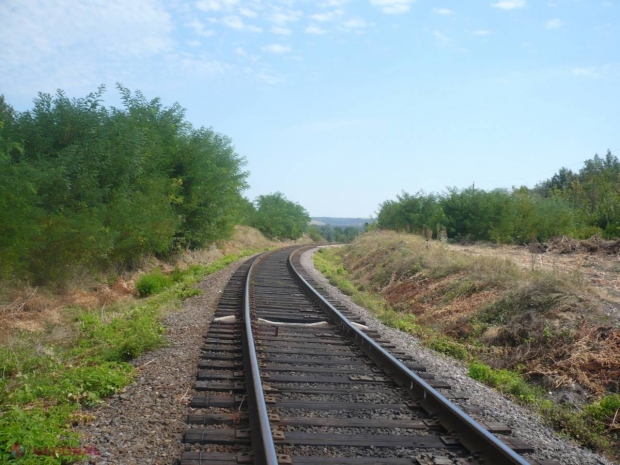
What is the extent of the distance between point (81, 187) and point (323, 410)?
11523 millimetres

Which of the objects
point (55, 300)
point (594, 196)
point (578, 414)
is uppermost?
point (594, 196)

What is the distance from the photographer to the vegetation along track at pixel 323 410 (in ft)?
15.0

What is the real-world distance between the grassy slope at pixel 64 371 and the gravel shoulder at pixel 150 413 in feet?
0.59

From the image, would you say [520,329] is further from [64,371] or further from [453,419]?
[64,371]

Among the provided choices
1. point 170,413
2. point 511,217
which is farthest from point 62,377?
point 511,217

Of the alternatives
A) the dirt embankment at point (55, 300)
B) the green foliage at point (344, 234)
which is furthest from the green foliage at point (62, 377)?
the green foliage at point (344, 234)

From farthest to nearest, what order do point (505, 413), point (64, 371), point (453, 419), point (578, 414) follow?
point (64, 371), point (578, 414), point (505, 413), point (453, 419)

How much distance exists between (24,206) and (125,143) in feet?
20.2

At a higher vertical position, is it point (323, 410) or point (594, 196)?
point (594, 196)

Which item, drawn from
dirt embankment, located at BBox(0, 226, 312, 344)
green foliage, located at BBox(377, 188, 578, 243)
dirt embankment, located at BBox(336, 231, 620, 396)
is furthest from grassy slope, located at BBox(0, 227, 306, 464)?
green foliage, located at BBox(377, 188, 578, 243)

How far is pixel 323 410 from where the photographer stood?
5.62 metres

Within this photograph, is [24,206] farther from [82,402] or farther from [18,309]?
[82,402]

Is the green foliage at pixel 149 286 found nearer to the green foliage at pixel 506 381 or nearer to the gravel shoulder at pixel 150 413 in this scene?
the gravel shoulder at pixel 150 413

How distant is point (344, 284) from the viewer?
18.3 metres
